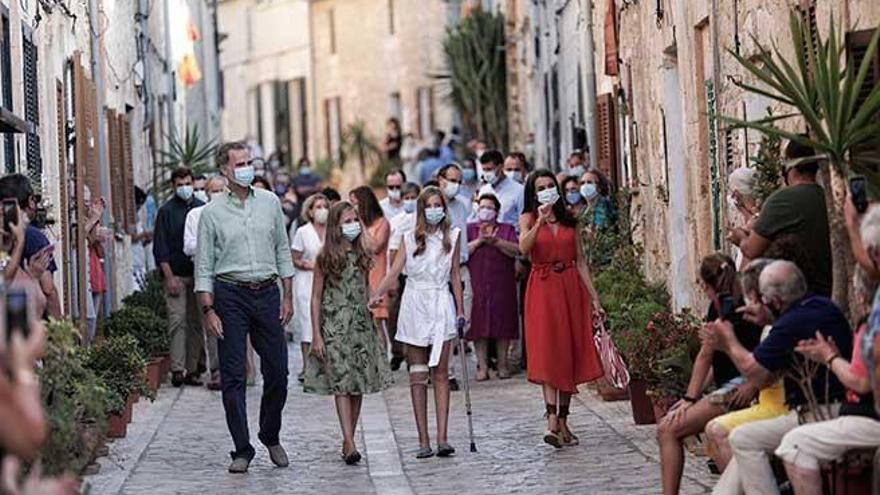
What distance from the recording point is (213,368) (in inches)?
811

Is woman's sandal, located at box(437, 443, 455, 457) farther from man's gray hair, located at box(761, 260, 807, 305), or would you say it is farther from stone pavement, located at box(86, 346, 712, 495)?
man's gray hair, located at box(761, 260, 807, 305)

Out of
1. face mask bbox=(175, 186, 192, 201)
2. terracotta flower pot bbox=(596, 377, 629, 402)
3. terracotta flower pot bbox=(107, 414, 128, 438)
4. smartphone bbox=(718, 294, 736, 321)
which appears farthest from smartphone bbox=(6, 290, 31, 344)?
face mask bbox=(175, 186, 192, 201)

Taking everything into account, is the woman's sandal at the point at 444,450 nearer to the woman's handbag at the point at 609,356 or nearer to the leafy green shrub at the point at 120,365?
the woman's handbag at the point at 609,356

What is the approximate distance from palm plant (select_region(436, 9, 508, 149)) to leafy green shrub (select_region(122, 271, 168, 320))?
65.9 feet

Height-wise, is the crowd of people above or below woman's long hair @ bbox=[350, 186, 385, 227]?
below

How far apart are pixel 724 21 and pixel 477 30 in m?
24.5

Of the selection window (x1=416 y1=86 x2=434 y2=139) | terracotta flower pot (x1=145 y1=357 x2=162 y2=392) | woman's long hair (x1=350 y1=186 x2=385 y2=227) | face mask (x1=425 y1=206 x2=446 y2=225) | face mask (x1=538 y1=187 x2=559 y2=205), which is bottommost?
terracotta flower pot (x1=145 y1=357 x2=162 y2=392)

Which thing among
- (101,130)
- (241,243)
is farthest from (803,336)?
(101,130)

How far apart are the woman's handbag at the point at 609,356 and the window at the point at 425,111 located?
40182 mm

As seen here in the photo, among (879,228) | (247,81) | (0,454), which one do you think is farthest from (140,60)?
(247,81)

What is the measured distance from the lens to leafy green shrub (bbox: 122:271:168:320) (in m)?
21.0

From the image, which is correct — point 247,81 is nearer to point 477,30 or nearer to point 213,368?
point 477,30

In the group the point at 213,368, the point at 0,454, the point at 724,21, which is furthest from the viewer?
the point at 213,368

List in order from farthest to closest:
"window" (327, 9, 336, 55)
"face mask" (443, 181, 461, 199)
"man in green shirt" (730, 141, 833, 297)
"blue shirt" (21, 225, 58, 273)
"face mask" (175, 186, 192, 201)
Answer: "window" (327, 9, 336, 55) → "face mask" (175, 186, 192, 201) → "face mask" (443, 181, 461, 199) → "blue shirt" (21, 225, 58, 273) → "man in green shirt" (730, 141, 833, 297)
